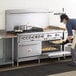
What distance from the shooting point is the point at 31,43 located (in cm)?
527

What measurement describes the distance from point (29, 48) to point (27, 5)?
107 cm

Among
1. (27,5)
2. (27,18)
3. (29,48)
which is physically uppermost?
(27,5)

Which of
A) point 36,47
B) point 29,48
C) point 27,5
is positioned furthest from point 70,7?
point 29,48

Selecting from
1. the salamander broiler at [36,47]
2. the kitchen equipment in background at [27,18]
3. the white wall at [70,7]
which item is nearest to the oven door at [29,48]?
the salamander broiler at [36,47]

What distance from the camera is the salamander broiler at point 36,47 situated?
5.18 m

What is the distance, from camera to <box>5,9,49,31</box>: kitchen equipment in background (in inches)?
215

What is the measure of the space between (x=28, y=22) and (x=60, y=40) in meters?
0.86

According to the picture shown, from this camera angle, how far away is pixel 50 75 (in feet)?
14.6

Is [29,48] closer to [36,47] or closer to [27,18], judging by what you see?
[36,47]

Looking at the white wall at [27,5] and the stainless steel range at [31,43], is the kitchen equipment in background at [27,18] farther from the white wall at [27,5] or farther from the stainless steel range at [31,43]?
the stainless steel range at [31,43]

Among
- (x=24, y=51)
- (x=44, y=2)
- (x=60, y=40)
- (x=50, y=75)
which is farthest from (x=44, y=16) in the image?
(x=50, y=75)

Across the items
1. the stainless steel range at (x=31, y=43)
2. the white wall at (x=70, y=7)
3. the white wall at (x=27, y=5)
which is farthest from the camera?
the white wall at (x=70, y=7)

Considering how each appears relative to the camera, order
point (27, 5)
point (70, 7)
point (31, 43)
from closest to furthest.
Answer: point (31, 43) < point (27, 5) < point (70, 7)

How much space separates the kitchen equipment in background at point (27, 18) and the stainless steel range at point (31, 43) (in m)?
0.48
